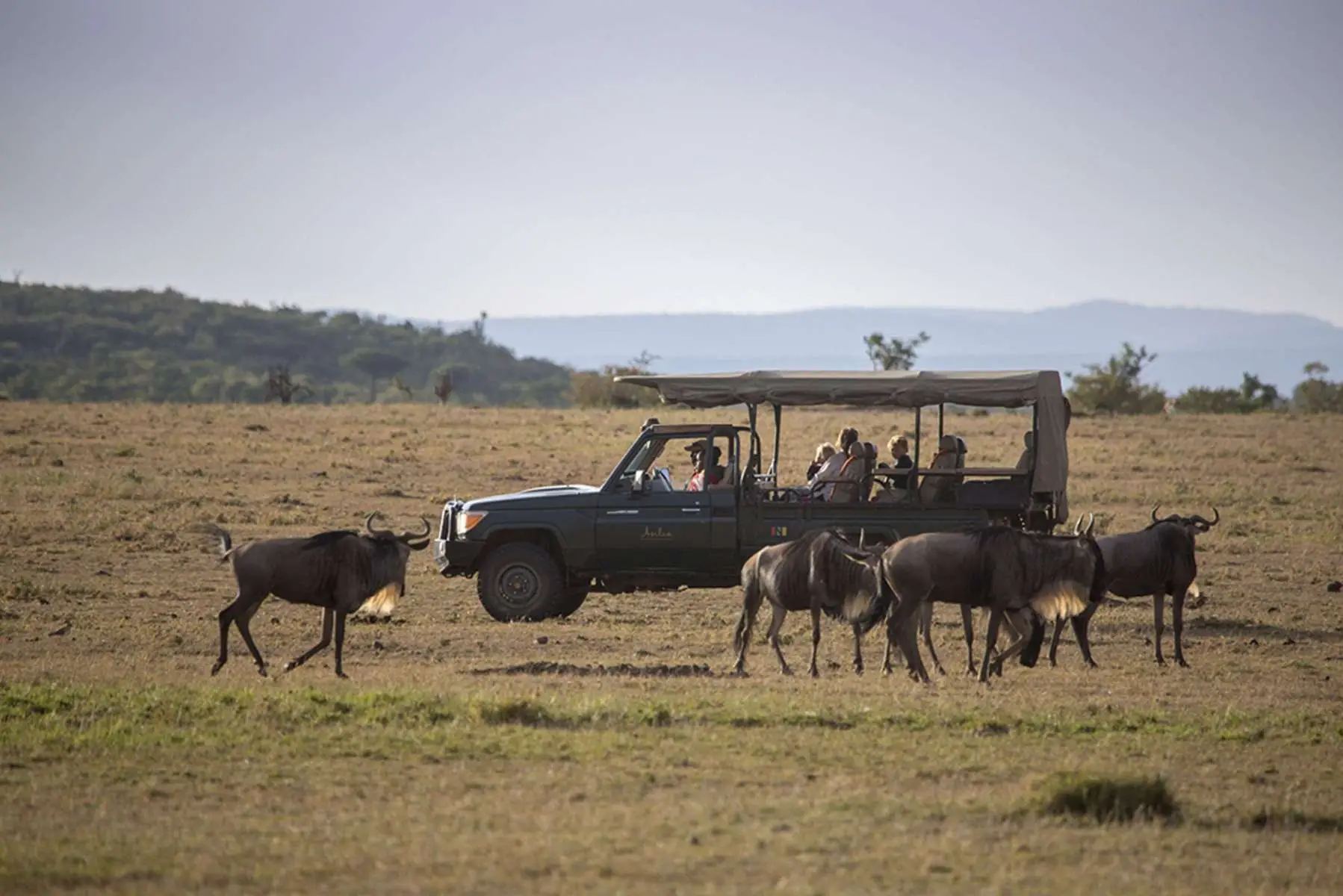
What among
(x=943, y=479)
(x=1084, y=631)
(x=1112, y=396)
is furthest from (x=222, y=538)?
(x=1112, y=396)

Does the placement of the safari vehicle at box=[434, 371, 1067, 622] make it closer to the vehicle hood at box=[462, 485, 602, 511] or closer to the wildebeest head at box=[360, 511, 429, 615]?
the vehicle hood at box=[462, 485, 602, 511]

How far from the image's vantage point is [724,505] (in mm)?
16531

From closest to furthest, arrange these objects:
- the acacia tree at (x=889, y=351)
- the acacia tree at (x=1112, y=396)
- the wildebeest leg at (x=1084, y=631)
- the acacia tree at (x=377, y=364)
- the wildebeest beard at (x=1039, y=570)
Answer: the wildebeest beard at (x=1039, y=570) < the wildebeest leg at (x=1084, y=631) < the acacia tree at (x=1112, y=396) < the acacia tree at (x=889, y=351) < the acacia tree at (x=377, y=364)

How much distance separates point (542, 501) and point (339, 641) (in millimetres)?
3752

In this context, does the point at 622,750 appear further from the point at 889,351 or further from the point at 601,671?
the point at 889,351

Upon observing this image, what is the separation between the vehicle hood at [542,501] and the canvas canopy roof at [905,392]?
1.17 meters

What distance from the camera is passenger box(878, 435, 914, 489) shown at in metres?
17.0

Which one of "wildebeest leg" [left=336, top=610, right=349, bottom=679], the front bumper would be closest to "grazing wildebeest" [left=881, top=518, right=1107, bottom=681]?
"wildebeest leg" [left=336, top=610, right=349, bottom=679]

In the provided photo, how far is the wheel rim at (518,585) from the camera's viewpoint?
672 inches

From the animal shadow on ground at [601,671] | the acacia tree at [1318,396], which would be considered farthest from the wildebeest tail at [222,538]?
the acacia tree at [1318,396]

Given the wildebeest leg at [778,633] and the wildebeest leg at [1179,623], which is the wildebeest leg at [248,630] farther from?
the wildebeest leg at [1179,623]

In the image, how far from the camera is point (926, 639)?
567 inches

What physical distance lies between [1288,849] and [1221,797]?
1126mm

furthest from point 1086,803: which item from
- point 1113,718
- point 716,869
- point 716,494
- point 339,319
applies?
point 339,319
